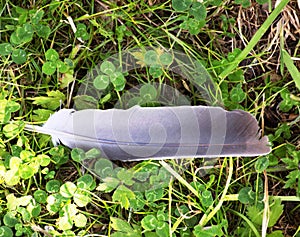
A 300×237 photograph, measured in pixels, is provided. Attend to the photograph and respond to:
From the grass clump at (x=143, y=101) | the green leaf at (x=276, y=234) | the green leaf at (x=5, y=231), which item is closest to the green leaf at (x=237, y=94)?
the grass clump at (x=143, y=101)

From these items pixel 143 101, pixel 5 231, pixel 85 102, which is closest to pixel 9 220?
pixel 5 231

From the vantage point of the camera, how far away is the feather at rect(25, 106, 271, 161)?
1371mm

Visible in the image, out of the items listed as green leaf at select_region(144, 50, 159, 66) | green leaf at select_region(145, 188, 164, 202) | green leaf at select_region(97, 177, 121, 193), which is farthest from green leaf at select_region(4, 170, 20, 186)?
green leaf at select_region(144, 50, 159, 66)

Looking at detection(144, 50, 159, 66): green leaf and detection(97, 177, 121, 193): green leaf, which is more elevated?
detection(144, 50, 159, 66): green leaf

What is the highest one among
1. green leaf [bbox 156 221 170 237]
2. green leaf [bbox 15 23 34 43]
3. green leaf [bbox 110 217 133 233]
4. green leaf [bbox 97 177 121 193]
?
green leaf [bbox 15 23 34 43]

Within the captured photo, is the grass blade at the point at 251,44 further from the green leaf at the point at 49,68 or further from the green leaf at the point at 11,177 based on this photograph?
the green leaf at the point at 11,177

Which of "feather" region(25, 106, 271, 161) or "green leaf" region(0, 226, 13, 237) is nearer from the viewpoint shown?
"feather" region(25, 106, 271, 161)

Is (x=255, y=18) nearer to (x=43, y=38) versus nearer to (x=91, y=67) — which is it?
(x=91, y=67)

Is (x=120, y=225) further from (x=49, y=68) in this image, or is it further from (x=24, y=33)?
(x=24, y=33)

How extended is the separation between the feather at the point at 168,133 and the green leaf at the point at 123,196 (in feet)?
0.30

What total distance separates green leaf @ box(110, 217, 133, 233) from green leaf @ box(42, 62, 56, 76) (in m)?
0.42

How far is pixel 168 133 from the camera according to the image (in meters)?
1.37

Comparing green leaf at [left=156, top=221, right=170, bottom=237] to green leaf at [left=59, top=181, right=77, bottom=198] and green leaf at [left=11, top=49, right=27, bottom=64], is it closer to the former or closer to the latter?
green leaf at [left=59, top=181, right=77, bottom=198]

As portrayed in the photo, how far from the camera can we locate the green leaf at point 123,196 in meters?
1.45
